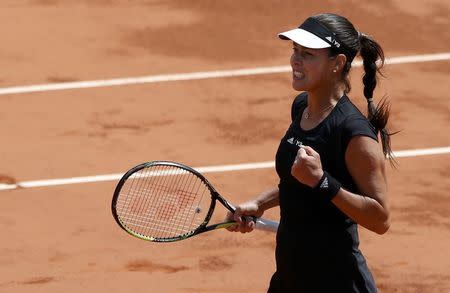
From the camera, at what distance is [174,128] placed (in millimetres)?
11492

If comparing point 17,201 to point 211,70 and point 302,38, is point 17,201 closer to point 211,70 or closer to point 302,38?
point 211,70

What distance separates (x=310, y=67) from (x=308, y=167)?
1.92ft

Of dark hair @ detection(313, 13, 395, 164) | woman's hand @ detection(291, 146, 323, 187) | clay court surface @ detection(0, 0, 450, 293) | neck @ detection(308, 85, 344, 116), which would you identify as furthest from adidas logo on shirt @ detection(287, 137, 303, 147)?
clay court surface @ detection(0, 0, 450, 293)

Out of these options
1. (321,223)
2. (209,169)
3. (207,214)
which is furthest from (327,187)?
(209,169)

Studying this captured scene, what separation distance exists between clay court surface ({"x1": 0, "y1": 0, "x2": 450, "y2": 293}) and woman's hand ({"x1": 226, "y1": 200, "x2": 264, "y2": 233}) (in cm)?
258

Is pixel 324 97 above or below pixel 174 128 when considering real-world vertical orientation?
above

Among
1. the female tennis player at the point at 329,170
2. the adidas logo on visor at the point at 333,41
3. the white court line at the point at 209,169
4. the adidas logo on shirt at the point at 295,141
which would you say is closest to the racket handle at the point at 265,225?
the female tennis player at the point at 329,170

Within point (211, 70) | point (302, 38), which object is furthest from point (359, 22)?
point (302, 38)

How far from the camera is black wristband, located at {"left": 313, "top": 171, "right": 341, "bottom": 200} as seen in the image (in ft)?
17.1

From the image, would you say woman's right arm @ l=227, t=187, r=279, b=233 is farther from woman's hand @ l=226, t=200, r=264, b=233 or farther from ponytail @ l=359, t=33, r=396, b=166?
ponytail @ l=359, t=33, r=396, b=166

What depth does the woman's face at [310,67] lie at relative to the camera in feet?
18.0

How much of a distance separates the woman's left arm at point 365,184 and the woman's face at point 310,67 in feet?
1.19

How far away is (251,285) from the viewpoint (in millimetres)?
8844

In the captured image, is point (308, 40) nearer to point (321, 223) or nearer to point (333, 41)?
point (333, 41)
